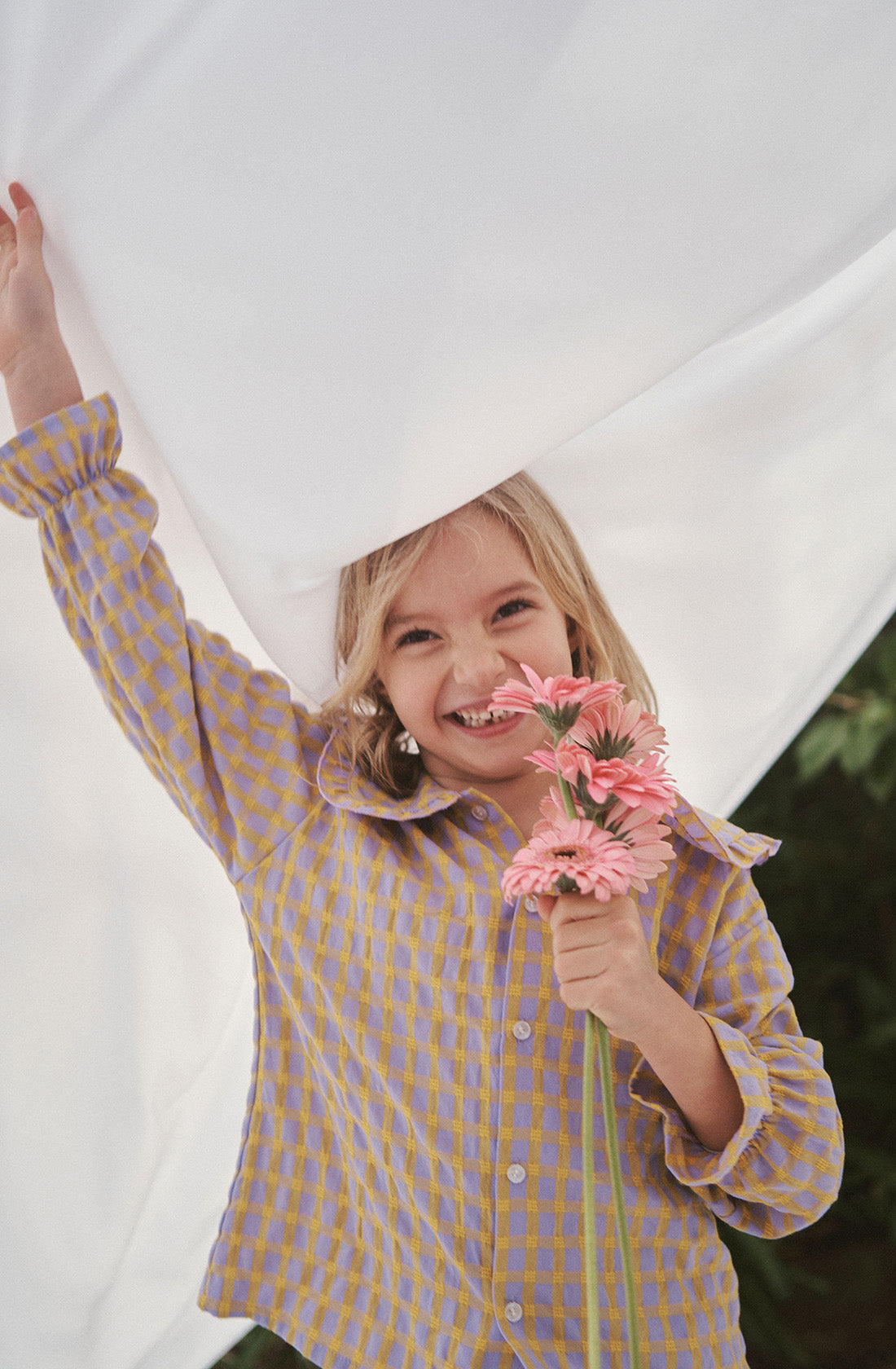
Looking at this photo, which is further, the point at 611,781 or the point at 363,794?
the point at 363,794

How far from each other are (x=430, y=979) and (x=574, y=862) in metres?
0.29

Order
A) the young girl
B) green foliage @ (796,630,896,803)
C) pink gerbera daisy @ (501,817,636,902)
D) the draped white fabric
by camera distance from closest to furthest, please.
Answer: pink gerbera daisy @ (501,817,636,902) → the draped white fabric → the young girl → green foliage @ (796,630,896,803)

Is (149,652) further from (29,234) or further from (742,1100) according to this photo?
(742,1100)

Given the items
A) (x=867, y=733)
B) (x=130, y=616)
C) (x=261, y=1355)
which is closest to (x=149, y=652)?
(x=130, y=616)

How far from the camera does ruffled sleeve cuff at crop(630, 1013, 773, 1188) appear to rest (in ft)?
2.31

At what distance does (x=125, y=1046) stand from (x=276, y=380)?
0.50m

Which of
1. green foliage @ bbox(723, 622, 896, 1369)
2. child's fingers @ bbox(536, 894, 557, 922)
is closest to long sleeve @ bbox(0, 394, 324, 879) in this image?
child's fingers @ bbox(536, 894, 557, 922)

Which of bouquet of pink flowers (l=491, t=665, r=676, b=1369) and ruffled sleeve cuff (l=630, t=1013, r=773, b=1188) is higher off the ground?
bouquet of pink flowers (l=491, t=665, r=676, b=1369)

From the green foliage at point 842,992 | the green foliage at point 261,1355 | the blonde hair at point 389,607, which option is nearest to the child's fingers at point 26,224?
the blonde hair at point 389,607

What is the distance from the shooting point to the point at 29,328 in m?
0.73

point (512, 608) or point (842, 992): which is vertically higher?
point (512, 608)

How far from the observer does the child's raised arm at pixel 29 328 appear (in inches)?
27.7

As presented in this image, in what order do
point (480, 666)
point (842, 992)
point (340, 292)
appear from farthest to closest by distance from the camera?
point (842, 992) → point (480, 666) → point (340, 292)

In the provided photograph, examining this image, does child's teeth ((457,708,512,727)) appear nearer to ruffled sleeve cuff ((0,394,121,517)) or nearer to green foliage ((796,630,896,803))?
ruffled sleeve cuff ((0,394,121,517))
